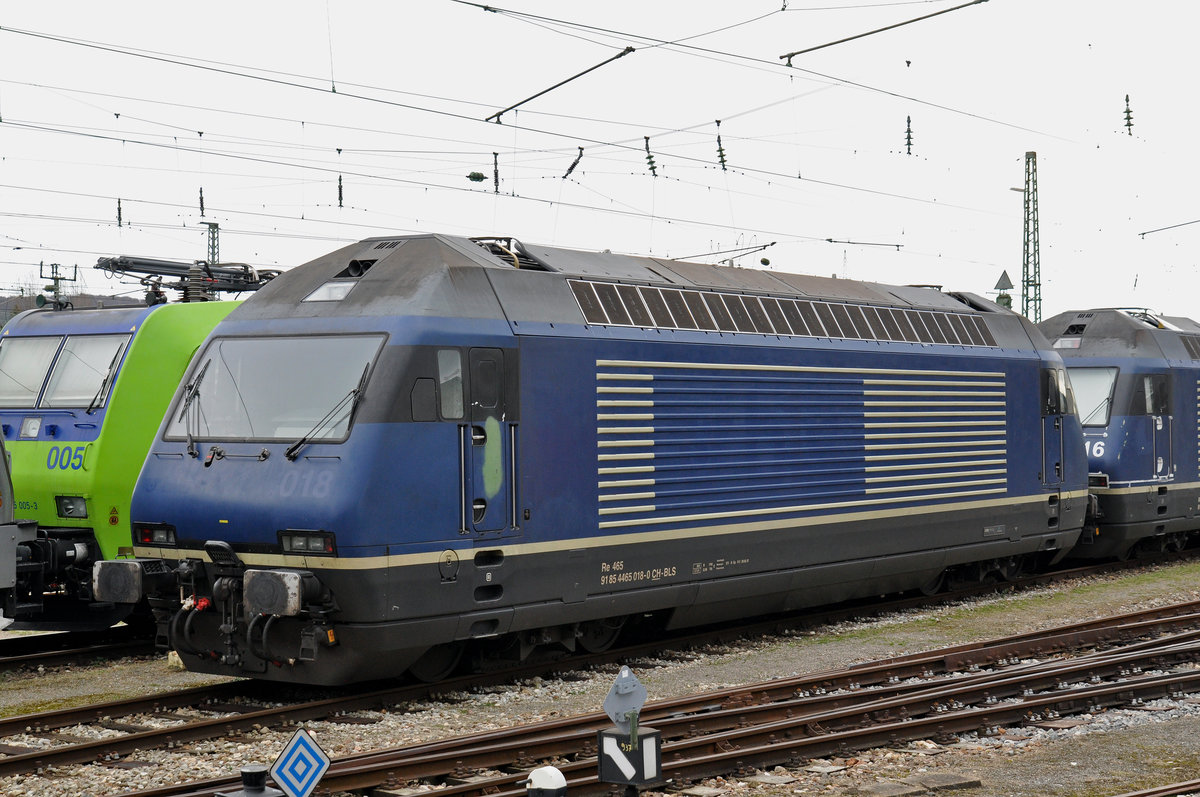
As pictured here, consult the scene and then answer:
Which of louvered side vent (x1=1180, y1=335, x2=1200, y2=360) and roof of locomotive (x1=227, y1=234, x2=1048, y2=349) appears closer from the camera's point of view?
roof of locomotive (x1=227, y1=234, x2=1048, y2=349)

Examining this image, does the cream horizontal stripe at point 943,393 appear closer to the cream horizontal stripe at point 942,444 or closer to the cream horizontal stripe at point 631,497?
the cream horizontal stripe at point 942,444

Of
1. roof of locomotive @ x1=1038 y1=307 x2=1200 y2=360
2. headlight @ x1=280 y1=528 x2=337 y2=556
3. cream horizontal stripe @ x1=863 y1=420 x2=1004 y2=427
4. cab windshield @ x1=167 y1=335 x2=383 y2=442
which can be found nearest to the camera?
headlight @ x1=280 y1=528 x2=337 y2=556

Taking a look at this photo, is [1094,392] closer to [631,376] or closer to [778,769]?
[631,376]

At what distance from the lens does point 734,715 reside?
371 inches

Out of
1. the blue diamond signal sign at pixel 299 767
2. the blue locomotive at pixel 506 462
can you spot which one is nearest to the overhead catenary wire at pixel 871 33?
the blue locomotive at pixel 506 462

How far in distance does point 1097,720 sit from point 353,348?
19.9ft

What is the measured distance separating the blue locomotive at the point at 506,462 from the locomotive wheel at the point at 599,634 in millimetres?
36

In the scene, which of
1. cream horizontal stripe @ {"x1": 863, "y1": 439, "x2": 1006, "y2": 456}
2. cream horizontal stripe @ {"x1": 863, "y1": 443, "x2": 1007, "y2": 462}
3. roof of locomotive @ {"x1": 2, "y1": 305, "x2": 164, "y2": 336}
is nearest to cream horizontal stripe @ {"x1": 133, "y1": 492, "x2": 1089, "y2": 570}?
cream horizontal stripe @ {"x1": 863, "y1": 443, "x2": 1007, "y2": 462}

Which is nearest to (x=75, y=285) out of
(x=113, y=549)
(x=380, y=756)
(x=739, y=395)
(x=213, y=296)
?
(x=213, y=296)

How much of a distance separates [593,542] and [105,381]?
533 centimetres

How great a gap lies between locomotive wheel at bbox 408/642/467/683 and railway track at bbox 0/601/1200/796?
0.21 meters

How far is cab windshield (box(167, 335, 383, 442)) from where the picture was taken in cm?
994

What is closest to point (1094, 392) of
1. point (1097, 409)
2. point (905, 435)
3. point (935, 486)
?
point (1097, 409)

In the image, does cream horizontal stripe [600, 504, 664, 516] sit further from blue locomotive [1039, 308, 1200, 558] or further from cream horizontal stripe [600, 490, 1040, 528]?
blue locomotive [1039, 308, 1200, 558]
